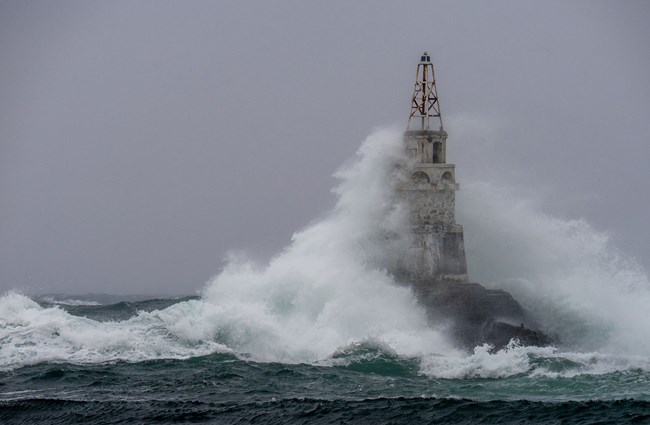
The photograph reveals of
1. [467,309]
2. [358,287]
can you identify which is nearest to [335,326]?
[358,287]

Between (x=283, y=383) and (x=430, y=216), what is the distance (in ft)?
37.9

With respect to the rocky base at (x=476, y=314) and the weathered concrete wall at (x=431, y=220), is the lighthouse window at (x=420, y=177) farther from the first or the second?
the rocky base at (x=476, y=314)

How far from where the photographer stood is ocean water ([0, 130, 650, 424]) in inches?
992

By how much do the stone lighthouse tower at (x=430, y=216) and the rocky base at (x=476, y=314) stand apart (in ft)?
1.80

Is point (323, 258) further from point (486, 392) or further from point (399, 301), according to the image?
point (486, 392)

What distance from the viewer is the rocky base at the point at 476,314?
1403 inches

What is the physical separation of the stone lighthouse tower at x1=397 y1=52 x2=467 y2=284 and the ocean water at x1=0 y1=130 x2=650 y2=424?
0.76m

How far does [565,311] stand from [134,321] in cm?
1589

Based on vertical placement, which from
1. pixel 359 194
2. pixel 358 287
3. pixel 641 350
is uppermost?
pixel 359 194

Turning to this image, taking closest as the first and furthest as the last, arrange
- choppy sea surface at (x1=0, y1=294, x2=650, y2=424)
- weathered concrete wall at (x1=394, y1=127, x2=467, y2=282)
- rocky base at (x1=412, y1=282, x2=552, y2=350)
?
choppy sea surface at (x1=0, y1=294, x2=650, y2=424), rocky base at (x1=412, y1=282, x2=552, y2=350), weathered concrete wall at (x1=394, y1=127, x2=467, y2=282)

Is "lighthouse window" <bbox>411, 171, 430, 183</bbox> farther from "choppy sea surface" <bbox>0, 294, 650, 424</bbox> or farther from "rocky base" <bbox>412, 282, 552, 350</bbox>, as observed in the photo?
"choppy sea surface" <bbox>0, 294, 650, 424</bbox>

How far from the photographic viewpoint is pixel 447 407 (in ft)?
81.1

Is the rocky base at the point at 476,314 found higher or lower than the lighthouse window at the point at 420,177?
lower

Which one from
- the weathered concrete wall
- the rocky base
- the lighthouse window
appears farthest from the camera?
the lighthouse window
